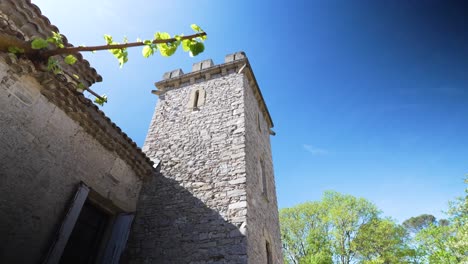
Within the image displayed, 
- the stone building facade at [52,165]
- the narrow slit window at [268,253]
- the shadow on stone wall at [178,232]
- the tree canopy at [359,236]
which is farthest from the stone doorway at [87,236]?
the tree canopy at [359,236]

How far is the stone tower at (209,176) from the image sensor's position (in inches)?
201

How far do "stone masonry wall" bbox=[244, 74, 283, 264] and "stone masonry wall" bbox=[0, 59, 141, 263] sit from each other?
3.31 meters

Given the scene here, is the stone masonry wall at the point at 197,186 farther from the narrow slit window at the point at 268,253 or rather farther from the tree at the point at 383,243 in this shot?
the tree at the point at 383,243

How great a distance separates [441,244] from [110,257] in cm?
1707

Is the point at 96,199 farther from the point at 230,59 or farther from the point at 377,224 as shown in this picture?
the point at 377,224

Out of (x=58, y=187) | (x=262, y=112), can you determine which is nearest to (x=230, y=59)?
(x=262, y=112)

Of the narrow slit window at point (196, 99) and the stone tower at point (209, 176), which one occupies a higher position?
the narrow slit window at point (196, 99)

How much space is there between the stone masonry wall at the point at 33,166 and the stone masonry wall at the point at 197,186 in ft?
5.28

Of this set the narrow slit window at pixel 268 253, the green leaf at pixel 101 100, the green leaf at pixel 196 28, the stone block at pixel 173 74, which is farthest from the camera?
the stone block at pixel 173 74

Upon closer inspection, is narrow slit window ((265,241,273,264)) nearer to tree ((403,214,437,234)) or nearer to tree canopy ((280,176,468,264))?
tree canopy ((280,176,468,264))

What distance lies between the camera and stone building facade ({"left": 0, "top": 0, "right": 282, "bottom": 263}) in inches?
149

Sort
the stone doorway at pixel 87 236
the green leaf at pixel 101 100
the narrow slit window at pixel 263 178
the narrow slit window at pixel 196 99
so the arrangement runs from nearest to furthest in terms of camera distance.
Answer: the green leaf at pixel 101 100, the stone doorway at pixel 87 236, the narrow slit window at pixel 263 178, the narrow slit window at pixel 196 99

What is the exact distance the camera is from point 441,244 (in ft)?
45.5

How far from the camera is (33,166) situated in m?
3.92
